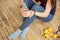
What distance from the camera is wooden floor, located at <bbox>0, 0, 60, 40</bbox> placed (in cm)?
169

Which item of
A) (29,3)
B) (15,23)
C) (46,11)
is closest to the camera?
(46,11)

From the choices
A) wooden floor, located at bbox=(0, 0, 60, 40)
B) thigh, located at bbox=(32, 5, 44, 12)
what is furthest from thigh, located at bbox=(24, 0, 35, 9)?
wooden floor, located at bbox=(0, 0, 60, 40)

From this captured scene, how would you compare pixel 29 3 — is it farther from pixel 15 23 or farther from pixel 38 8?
pixel 15 23

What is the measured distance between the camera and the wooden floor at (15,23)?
66.6 inches

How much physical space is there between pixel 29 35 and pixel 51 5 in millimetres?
459

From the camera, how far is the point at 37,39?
1646mm

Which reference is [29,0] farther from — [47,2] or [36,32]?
[36,32]

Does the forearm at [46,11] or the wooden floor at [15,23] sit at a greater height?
the forearm at [46,11]

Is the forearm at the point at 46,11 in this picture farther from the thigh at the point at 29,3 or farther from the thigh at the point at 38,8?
the thigh at the point at 29,3

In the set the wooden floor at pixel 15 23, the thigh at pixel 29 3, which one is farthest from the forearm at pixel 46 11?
the wooden floor at pixel 15 23

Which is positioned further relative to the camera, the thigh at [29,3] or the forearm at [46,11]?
the thigh at [29,3]

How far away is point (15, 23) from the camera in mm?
1842

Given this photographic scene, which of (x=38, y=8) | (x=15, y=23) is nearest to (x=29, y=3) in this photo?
(x=38, y=8)

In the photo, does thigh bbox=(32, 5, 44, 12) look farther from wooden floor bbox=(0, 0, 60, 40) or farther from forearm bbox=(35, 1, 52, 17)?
wooden floor bbox=(0, 0, 60, 40)
